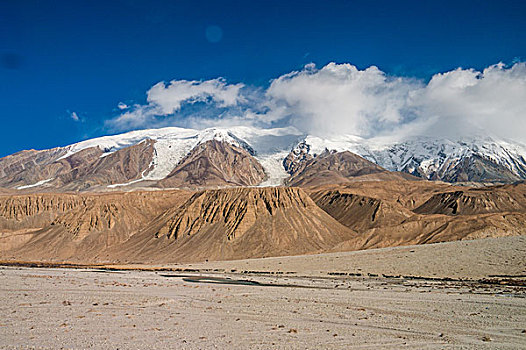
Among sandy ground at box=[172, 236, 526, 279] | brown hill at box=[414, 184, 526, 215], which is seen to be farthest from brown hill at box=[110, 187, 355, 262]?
brown hill at box=[414, 184, 526, 215]

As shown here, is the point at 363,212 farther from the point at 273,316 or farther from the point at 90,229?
the point at 273,316

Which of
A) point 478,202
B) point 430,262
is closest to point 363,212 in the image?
point 478,202

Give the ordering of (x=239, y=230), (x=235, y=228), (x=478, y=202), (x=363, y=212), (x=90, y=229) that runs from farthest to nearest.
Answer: (x=478, y=202)
(x=363, y=212)
(x=90, y=229)
(x=235, y=228)
(x=239, y=230)

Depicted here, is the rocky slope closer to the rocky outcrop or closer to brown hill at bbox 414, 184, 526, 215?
the rocky outcrop

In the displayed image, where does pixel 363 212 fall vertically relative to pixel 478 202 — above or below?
below

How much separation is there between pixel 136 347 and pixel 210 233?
71.6m

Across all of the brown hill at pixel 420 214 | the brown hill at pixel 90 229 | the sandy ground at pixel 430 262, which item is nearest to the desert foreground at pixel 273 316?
the sandy ground at pixel 430 262

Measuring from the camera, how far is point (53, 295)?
28594mm

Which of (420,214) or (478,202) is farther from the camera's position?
(478,202)

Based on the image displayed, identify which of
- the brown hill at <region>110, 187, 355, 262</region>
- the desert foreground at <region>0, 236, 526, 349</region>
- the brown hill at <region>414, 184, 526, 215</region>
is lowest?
the desert foreground at <region>0, 236, 526, 349</region>

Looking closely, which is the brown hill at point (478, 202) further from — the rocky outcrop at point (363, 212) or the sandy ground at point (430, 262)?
the sandy ground at point (430, 262)

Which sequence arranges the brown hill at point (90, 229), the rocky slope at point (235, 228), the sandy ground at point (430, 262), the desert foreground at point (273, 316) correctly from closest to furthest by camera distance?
the desert foreground at point (273, 316)
the sandy ground at point (430, 262)
the rocky slope at point (235, 228)
the brown hill at point (90, 229)

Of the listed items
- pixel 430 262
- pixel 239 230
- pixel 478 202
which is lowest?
pixel 430 262

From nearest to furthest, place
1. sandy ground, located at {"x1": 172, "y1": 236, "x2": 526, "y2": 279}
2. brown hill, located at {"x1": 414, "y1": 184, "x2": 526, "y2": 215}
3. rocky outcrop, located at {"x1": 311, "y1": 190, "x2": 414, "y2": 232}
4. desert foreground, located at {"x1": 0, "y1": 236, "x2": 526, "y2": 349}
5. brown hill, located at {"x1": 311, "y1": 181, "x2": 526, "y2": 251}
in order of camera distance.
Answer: desert foreground, located at {"x1": 0, "y1": 236, "x2": 526, "y2": 349} → sandy ground, located at {"x1": 172, "y1": 236, "x2": 526, "y2": 279} → brown hill, located at {"x1": 311, "y1": 181, "x2": 526, "y2": 251} → rocky outcrop, located at {"x1": 311, "y1": 190, "x2": 414, "y2": 232} → brown hill, located at {"x1": 414, "y1": 184, "x2": 526, "y2": 215}
